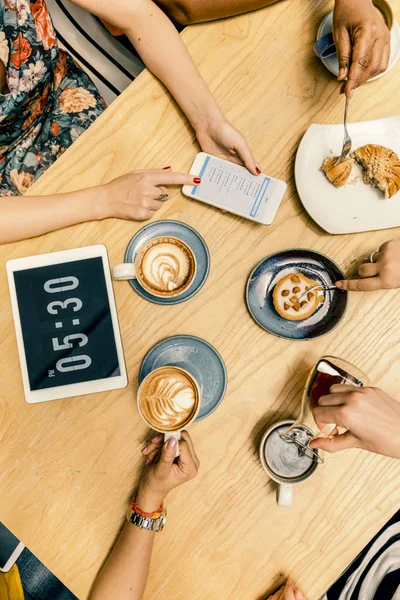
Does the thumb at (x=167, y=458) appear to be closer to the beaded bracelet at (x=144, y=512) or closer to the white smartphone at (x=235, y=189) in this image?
the beaded bracelet at (x=144, y=512)

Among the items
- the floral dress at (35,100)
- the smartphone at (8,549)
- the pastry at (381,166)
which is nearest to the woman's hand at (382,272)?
the pastry at (381,166)

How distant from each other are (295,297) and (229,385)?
10.9 inches

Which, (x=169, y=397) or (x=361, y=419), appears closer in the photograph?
(x=361, y=419)

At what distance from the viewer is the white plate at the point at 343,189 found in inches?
44.1

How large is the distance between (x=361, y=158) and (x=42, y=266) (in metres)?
0.86

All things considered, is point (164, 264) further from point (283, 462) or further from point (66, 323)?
point (283, 462)

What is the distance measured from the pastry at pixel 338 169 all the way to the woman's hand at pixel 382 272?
0.64ft

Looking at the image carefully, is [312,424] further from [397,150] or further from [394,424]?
[397,150]

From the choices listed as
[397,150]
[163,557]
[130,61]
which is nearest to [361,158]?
[397,150]

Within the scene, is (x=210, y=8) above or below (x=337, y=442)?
above

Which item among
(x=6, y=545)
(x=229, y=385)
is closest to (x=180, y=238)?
(x=229, y=385)

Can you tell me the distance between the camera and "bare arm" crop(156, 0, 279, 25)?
114 centimetres

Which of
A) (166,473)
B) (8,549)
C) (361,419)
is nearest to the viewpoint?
(361,419)

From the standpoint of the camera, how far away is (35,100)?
4.66 ft
